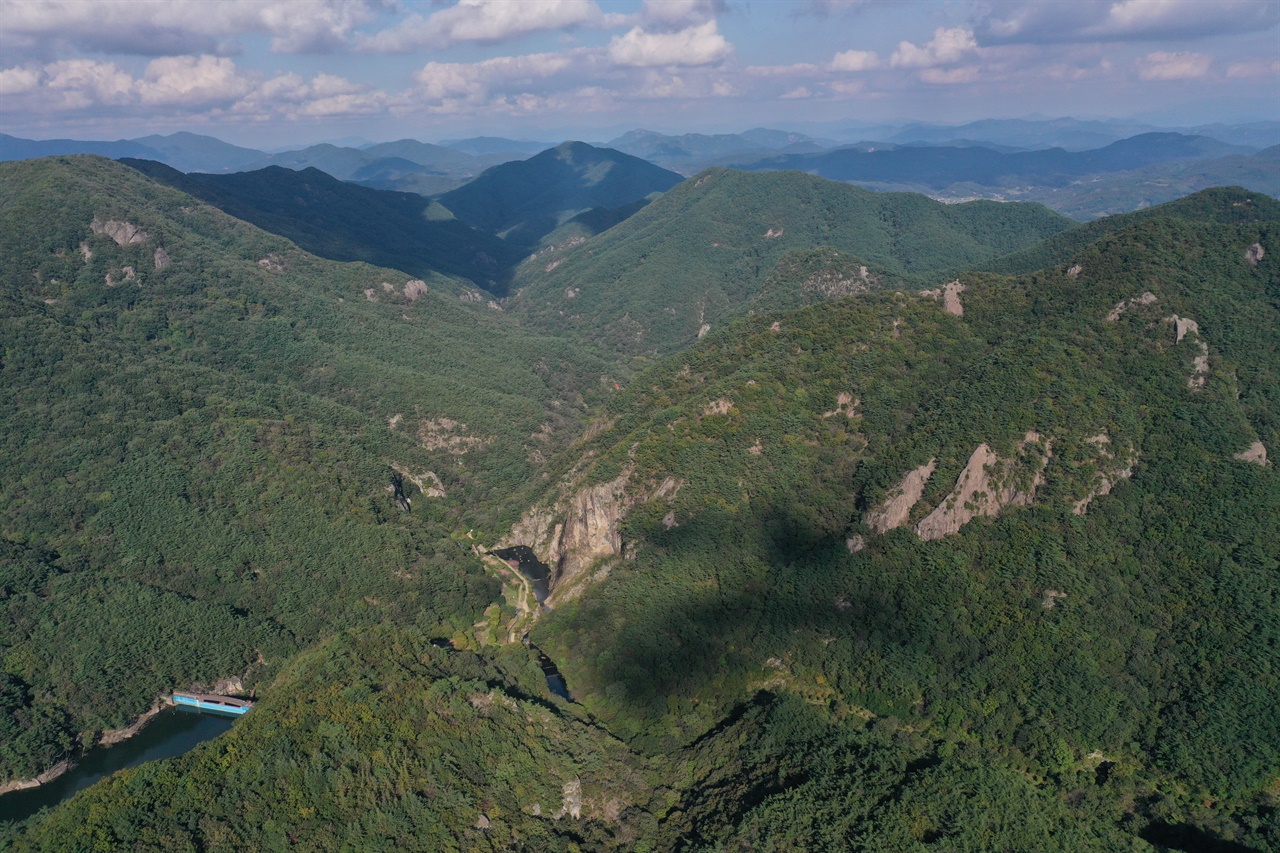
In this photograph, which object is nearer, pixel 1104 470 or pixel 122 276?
pixel 1104 470

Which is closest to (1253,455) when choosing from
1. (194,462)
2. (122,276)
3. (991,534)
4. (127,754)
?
(991,534)

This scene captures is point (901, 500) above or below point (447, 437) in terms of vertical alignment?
above

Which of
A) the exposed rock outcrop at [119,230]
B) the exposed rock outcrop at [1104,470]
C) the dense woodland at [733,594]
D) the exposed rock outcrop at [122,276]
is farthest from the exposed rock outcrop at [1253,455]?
the exposed rock outcrop at [119,230]

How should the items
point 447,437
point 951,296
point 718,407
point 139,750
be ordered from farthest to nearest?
point 447,437 → point 951,296 → point 718,407 → point 139,750

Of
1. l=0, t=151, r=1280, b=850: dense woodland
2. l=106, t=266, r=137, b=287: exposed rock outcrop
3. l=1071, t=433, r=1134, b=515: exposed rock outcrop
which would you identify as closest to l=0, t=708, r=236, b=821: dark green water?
l=0, t=151, r=1280, b=850: dense woodland

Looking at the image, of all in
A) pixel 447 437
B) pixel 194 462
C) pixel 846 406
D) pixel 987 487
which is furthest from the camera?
pixel 447 437

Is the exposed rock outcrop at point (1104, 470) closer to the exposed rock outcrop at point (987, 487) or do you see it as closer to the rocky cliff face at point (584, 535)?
the exposed rock outcrop at point (987, 487)

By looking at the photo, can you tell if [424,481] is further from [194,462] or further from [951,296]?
[951,296]
